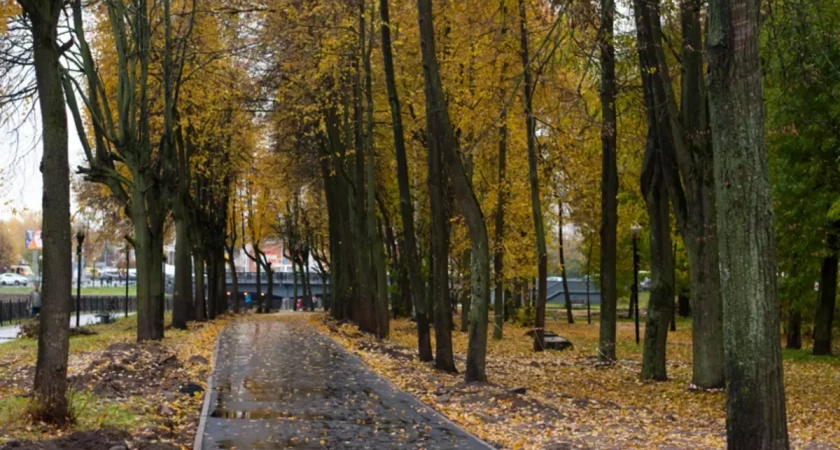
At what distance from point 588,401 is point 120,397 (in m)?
6.68

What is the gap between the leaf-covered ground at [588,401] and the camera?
34.2 ft

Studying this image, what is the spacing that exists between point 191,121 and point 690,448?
22.7 meters

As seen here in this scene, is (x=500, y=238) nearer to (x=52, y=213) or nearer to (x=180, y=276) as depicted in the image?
(x=180, y=276)

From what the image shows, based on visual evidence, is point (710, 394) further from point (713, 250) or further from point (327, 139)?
point (327, 139)

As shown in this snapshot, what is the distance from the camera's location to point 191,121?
2905 cm

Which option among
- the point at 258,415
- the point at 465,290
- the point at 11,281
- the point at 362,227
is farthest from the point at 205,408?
the point at 11,281

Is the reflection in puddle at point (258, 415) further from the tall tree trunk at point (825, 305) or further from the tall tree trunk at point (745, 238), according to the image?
the tall tree trunk at point (825, 305)

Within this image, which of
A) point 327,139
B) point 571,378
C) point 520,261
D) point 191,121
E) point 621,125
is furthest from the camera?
point 520,261

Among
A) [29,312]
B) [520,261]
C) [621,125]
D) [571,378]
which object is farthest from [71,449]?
[29,312]

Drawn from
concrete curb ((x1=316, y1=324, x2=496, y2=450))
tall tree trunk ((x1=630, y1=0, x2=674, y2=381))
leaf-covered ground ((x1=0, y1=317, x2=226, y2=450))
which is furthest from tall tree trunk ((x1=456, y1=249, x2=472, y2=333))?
tall tree trunk ((x1=630, y1=0, x2=674, y2=381))

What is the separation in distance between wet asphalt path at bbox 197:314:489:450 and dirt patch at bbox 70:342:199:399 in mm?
768

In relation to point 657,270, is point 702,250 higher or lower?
higher

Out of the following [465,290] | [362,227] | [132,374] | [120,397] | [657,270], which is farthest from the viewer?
[465,290]

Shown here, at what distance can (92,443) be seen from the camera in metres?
8.17
